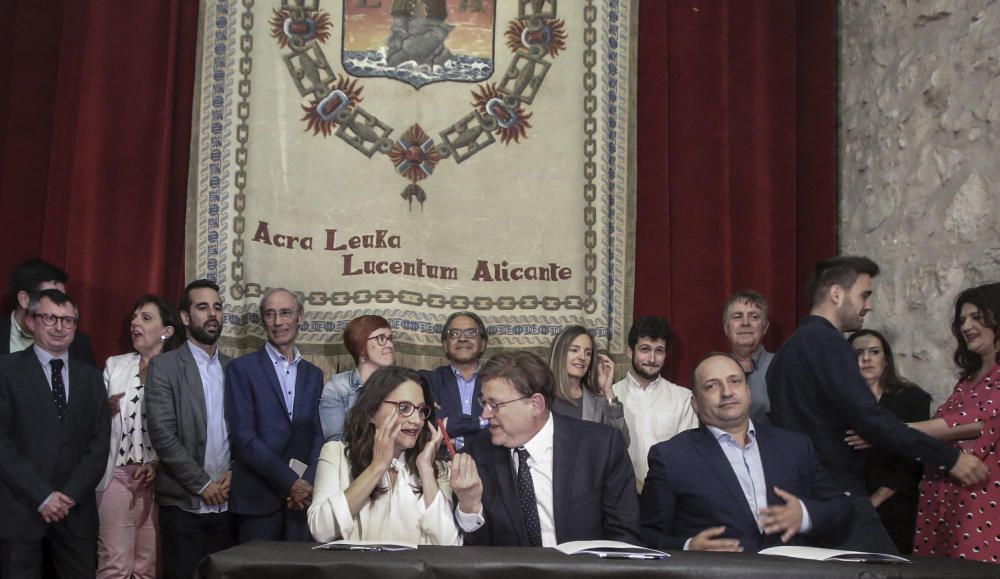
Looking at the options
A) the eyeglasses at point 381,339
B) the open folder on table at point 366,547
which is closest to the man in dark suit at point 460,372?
the eyeglasses at point 381,339

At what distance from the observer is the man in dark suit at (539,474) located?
303 centimetres

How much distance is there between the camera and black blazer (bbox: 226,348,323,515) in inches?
166

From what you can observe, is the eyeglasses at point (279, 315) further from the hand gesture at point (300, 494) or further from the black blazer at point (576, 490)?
the black blazer at point (576, 490)

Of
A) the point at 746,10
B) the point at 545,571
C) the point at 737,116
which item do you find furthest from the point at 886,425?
the point at 746,10

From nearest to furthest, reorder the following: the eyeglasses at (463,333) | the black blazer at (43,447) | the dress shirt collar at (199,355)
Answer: the black blazer at (43,447)
the dress shirt collar at (199,355)
the eyeglasses at (463,333)

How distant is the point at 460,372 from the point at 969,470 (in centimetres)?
208

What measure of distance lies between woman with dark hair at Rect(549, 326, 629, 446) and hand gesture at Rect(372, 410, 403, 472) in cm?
138

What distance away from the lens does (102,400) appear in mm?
4160

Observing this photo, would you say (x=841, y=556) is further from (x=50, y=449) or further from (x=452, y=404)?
(x=50, y=449)

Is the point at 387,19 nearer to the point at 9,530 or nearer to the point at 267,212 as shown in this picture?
the point at 267,212

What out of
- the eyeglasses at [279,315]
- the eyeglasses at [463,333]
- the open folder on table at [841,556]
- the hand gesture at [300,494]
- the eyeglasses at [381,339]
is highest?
the eyeglasses at [279,315]

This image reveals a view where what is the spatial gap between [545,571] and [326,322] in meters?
3.15

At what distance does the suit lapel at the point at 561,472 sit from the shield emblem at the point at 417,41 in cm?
289

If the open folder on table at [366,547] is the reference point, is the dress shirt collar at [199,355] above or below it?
above
